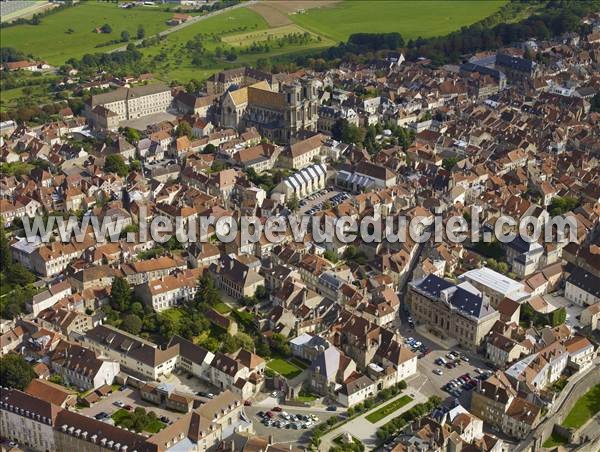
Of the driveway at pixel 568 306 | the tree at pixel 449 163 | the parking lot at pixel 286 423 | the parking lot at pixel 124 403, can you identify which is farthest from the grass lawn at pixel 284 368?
the tree at pixel 449 163

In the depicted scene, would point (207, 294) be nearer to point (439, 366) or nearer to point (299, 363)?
point (299, 363)

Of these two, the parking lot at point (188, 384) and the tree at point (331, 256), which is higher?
the tree at point (331, 256)

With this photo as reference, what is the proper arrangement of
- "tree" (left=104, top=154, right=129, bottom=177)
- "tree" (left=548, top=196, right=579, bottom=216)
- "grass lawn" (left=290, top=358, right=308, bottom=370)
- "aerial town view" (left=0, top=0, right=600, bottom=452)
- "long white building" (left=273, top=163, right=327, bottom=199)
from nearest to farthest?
"aerial town view" (left=0, top=0, right=600, bottom=452), "grass lawn" (left=290, top=358, right=308, bottom=370), "tree" (left=548, top=196, right=579, bottom=216), "long white building" (left=273, top=163, right=327, bottom=199), "tree" (left=104, top=154, right=129, bottom=177)

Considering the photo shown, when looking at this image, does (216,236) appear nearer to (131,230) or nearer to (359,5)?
(131,230)

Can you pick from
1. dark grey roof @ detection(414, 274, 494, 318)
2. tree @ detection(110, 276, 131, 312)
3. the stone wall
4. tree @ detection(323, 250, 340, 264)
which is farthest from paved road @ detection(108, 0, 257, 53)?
the stone wall

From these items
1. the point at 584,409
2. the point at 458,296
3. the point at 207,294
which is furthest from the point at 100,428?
the point at 584,409

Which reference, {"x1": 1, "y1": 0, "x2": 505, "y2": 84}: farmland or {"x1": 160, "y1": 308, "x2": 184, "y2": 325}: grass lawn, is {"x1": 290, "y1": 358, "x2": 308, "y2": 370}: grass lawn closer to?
{"x1": 160, "y1": 308, "x2": 184, "y2": 325}: grass lawn

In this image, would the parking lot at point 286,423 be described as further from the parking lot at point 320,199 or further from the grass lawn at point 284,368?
the parking lot at point 320,199
